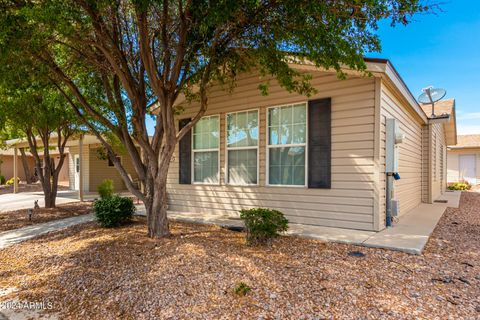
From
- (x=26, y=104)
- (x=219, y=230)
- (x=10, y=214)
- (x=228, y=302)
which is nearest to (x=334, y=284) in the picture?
(x=228, y=302)

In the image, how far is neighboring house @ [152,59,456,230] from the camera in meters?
4.89

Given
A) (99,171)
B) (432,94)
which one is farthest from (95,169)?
(432,94)

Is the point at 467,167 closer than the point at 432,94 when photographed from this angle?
No

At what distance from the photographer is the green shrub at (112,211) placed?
18.8ft

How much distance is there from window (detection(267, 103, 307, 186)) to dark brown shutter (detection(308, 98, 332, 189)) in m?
0.16

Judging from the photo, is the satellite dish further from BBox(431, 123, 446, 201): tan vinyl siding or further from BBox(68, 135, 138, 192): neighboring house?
BBox(68, 135, 138, 192): neighboring house

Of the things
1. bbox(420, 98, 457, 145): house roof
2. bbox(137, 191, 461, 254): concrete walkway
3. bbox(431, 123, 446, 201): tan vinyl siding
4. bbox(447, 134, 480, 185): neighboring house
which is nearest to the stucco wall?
bbox(447, 134, 480, 185): neighboring house

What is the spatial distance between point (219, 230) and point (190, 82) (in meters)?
2.82

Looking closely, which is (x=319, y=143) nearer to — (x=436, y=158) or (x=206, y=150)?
(x=206, y=150)

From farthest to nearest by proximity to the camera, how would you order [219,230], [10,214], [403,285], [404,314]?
[10,214] < [219,230] < [403,285] < [404,314]

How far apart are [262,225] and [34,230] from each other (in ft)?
16.8

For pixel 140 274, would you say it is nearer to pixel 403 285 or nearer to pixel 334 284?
pixel 334 284

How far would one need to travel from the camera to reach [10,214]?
8.23 metres

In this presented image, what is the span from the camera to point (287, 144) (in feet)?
18.9
